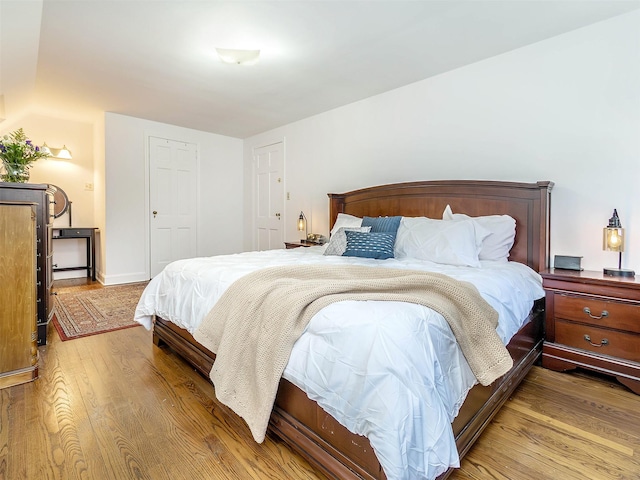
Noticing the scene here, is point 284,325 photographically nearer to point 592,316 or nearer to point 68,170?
point 592,316

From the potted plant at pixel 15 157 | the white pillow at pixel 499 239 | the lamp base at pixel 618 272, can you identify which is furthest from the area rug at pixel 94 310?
the lamp base at pixel 618 272

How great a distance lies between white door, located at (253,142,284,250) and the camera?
5.28m

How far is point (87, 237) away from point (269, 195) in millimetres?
2828

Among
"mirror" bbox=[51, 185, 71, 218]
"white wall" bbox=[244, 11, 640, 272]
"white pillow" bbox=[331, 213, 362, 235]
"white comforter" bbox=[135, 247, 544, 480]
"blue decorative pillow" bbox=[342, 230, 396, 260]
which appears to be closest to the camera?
"white comforter" bbox=[135, 247, 544, 480]

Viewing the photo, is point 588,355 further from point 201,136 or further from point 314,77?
point 201,136

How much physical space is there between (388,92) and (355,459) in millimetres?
3531

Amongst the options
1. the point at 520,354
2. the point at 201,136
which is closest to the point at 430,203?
the point at 520,354

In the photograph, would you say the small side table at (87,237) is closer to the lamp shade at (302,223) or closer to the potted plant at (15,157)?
the potted plant at (15,157)

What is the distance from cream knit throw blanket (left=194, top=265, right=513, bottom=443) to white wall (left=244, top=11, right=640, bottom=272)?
1630mm

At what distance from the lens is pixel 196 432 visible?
1.60 meters

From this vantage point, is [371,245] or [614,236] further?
[371,245]

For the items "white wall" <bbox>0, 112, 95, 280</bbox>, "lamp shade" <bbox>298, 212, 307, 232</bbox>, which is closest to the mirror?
"white wall" <bbox>0, 112, 95, 280</bbox>

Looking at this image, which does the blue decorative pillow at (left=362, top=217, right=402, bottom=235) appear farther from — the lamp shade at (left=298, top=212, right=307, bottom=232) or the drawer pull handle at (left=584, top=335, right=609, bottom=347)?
the lamp shade at (left=298, top=212, right=307, bottom=232)

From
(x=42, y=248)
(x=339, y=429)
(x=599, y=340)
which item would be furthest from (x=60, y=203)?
(x=599, y=340)
